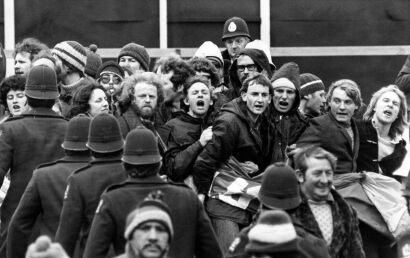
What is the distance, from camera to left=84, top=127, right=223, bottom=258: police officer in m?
11.9

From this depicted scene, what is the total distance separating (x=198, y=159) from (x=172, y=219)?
8.04 feet

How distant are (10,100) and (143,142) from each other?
3.75 metres

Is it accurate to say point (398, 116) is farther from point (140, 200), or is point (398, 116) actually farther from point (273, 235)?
point (273, 235)

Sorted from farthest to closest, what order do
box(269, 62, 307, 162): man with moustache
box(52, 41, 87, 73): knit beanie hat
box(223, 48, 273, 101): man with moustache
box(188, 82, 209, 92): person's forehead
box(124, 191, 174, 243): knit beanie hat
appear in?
box(52, 41, 87, 73): knit beanie hat, box(223, 48, 273, 101): man with moustache, box(188, 82, 209, 92): person's forehead, box(269, 62, 307, 162): man with moustache, box(124, 191, 174, 243): knit beanie hat

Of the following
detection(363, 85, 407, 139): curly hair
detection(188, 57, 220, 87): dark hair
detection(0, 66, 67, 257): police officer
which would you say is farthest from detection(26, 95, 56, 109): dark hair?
detection(363, 85, 407, 139): curly hair

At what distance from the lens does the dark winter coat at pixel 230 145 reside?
47.1 ft

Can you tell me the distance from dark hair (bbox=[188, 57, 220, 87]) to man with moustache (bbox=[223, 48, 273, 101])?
18cm

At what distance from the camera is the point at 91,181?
12641mm

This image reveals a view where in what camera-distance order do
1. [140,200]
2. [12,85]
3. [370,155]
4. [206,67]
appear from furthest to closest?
[206,67] → [12,85] → [370,155] → [140,200]

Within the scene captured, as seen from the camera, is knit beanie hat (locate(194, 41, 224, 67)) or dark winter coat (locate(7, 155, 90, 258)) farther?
knit beanie hat (locate(194, 41, 224, 67))

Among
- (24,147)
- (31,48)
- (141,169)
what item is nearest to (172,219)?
(141,169)

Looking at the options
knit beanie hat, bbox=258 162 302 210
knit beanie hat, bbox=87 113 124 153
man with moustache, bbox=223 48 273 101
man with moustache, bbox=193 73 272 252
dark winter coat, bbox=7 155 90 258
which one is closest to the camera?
knit beanie hat, bbox=258 162 302 210

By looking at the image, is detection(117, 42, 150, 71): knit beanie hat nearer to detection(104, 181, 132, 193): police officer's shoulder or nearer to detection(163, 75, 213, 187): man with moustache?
detection(163, 75, 213, 187): man with moustache

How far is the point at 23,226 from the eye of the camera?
1309cm
